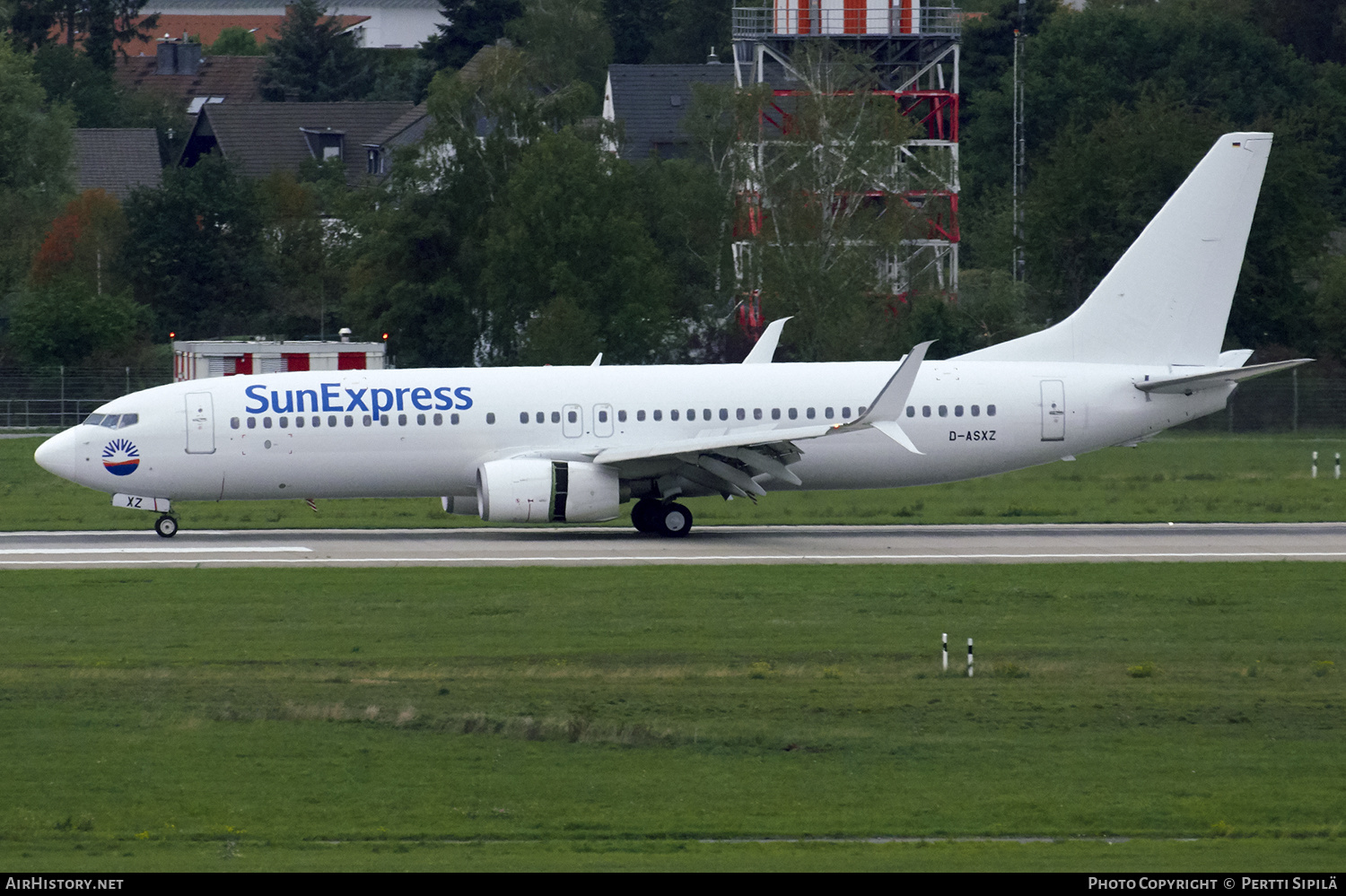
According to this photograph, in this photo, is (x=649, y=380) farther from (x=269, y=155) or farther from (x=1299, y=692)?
(x=269, y=155)

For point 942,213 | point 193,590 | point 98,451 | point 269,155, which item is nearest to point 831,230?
point 942,213

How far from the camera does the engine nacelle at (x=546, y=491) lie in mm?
30500

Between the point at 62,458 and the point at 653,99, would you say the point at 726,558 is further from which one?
the point at 653,99

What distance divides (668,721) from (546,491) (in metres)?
14.3

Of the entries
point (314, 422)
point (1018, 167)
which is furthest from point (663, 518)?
point (1018, 167)

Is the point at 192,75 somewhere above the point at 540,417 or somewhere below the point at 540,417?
above

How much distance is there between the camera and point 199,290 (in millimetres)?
72500

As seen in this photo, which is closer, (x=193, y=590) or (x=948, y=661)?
(x=948, y=661)

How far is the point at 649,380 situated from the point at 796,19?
131ft

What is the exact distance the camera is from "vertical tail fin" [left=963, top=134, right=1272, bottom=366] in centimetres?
3353

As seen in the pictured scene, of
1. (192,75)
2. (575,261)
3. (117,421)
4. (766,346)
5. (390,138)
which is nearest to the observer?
(117,421)

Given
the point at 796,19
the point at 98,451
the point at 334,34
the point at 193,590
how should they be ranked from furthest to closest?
the point at 334,34 < the point at 796,19 < the point at 98,451 < the point at 193,590

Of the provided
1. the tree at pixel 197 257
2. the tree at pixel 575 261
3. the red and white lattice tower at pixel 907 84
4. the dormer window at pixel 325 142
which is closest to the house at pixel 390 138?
the dormer window at pixel 325 142

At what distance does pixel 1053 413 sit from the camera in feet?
108
